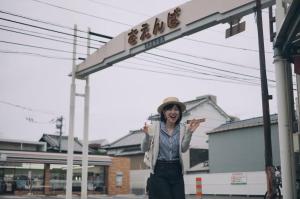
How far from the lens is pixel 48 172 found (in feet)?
102

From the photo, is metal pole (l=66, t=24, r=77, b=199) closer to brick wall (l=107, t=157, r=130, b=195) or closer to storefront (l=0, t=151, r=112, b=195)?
storefront (l=0, t=151, r=112, b=195)

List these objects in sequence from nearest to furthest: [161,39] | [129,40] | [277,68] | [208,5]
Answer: [277,68] → [208,5] → [161,39] → [129,40]

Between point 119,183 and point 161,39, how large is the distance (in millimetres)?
26811

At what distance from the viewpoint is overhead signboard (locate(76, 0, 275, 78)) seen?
7.81 m

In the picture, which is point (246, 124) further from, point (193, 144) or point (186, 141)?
point (186, 141)

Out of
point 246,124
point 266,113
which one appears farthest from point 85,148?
point 246,124

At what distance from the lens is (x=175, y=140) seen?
13.9 feet

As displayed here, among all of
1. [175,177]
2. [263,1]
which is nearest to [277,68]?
[263,1]

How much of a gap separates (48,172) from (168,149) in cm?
2837

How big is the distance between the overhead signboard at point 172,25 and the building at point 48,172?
812 inches

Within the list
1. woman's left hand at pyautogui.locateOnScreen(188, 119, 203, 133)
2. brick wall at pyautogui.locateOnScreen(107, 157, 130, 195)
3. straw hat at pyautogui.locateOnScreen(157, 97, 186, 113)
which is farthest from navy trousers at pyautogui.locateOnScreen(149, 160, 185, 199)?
brick wall at pyautogui.locateOnScreen(107, 157, 130, 195)

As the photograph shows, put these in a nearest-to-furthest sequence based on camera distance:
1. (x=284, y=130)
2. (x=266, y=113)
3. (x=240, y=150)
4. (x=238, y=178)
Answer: (x=284, y=130) → (x=266, y=113) → (x=238, y=178) → (x=240, y=150)

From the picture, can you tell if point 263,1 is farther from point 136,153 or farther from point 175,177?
point 136,153

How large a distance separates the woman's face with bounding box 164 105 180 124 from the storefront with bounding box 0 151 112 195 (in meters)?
26.9
